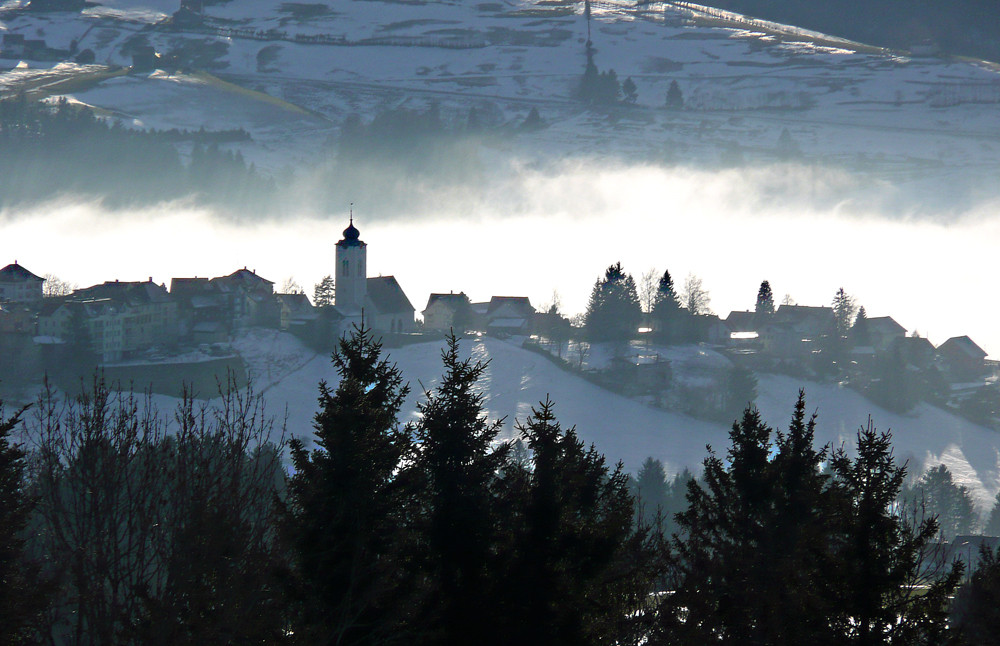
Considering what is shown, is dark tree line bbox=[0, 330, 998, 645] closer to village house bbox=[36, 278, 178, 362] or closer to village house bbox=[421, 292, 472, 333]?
village house bbox=[36, 278, 178, 362]

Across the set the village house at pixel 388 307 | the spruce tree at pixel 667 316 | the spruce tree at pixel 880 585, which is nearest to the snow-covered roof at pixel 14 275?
the village house at pixel 388 307

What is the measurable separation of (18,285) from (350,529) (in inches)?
3132

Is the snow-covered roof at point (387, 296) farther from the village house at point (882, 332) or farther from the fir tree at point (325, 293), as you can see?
the village house at point (882, 332)

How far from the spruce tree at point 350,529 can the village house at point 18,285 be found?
247 ft

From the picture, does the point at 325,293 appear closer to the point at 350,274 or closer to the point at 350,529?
the point at 350,274

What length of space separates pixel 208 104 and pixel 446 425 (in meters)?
184

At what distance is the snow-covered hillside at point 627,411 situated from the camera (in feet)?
227

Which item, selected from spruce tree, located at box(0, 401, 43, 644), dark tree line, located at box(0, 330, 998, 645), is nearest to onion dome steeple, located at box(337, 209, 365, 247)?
dark tree line, located at box(0, 330, 998, 645)

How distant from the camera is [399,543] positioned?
14992mm

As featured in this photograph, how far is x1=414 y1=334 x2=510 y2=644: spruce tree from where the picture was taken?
15039 millimetres

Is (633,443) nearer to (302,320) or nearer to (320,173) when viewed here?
(302,320)

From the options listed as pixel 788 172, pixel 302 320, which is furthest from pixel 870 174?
pixel 302 320

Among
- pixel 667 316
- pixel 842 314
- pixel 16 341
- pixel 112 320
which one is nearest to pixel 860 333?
pixel 842 314

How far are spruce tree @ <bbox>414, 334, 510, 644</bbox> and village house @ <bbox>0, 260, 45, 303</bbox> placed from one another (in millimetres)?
74881
